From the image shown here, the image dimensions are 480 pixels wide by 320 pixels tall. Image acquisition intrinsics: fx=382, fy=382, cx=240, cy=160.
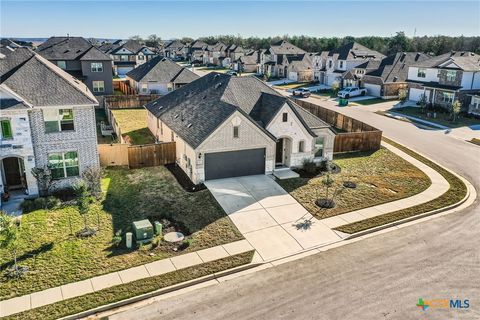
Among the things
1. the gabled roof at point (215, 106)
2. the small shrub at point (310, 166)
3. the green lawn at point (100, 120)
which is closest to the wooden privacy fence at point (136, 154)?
the gabled roof at point (215, 106)

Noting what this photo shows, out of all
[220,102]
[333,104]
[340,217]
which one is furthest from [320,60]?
[340,217]

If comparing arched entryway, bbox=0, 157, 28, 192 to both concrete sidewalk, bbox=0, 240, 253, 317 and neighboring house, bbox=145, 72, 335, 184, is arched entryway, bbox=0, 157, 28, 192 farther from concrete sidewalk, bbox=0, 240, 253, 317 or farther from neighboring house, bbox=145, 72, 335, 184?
concrete sidewalk, bbox=0, 240, 253, 317

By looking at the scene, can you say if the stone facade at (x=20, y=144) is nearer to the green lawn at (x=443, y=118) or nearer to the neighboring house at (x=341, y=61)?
the green lawn at (x=443, y=118)

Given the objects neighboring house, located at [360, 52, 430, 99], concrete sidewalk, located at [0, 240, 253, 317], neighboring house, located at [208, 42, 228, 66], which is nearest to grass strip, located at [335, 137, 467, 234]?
concrete sidewalk, located at [0, 240, 253, 317]

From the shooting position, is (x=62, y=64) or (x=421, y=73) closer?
(x=62, y=64)

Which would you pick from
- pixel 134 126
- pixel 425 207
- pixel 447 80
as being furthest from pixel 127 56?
pixel 425 207

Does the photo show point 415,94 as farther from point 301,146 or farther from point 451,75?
point 301,146

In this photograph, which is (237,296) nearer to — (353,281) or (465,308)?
(353,281)
